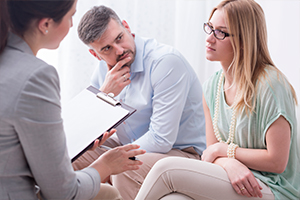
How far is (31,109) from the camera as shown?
0.68 m

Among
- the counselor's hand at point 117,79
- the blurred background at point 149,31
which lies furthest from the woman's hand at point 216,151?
the blurred background at point 149,31

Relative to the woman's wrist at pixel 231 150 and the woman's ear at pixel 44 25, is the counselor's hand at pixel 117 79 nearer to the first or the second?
the woman's wrist at pixel 231 150

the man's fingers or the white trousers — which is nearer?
the white trousers

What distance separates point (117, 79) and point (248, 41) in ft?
2.20


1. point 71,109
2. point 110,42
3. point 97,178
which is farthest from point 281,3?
point 97,178

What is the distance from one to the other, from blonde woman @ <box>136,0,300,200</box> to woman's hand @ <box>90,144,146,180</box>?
140 mm

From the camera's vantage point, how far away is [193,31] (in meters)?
2.46

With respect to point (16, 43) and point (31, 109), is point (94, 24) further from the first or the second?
point (31, 109)

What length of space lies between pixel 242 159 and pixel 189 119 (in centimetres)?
49

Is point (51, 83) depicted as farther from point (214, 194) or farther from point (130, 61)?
point (130, 61)

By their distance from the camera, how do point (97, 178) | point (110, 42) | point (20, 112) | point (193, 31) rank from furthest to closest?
1. point (193, 31)
2. point (110, 42)
3. point (97, 178)
4. point (20, 112)

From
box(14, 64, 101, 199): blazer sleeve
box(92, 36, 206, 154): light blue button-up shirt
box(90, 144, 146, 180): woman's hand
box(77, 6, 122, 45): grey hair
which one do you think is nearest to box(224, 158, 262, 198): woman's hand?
box(90, 144, 146, 180): woman's hand

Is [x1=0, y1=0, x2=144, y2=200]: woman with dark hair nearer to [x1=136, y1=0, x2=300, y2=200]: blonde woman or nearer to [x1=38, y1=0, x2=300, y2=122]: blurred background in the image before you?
[x1=136, y1=0, x2=300, y2=200]: blonde woman

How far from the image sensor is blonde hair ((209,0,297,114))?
111 cm
